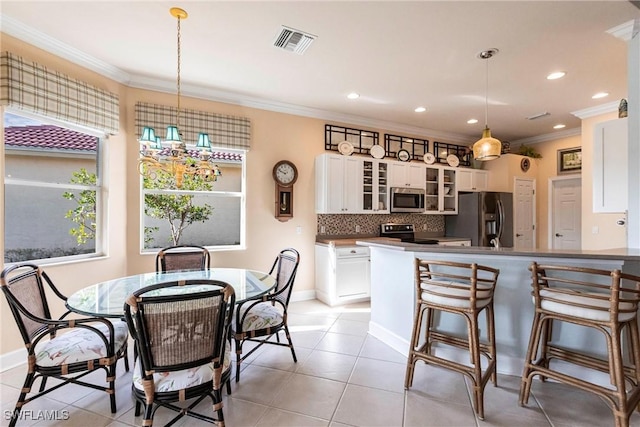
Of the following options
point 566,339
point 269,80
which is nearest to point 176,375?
point 566,339

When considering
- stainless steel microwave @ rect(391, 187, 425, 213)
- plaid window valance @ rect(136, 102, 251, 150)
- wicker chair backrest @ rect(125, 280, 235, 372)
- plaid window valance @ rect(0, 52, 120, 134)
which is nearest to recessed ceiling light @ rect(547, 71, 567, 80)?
stainless steel microwave @ rect(391, 187, 425, 213)

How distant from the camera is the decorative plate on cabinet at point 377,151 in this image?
4.98 m

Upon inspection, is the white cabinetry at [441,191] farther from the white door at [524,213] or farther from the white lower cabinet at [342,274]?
the white lower cabinet at [342,274]

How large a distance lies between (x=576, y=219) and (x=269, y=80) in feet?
19.1

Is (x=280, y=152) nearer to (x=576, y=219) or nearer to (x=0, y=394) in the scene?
(x=0, y=394)

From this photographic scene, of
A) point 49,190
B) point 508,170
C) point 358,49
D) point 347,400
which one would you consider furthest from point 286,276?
point 508,170

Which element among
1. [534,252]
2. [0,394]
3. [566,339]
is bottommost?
[0,394]

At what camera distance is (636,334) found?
1837mm

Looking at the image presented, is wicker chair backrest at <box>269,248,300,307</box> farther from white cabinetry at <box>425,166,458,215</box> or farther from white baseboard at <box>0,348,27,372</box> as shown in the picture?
white cabinetry at <box>425,166,458,215</box>

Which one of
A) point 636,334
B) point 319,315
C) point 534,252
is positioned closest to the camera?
point 636,334

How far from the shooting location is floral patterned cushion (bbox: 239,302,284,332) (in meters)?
2.36

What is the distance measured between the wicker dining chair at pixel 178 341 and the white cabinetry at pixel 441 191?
177 inches

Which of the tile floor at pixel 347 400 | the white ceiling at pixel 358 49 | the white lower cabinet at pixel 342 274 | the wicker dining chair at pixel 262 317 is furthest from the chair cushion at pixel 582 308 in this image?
the white lower cabinet at pixel 342 274

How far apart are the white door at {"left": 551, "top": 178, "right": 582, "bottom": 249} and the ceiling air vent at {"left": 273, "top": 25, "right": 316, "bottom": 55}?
5.50 m
